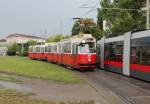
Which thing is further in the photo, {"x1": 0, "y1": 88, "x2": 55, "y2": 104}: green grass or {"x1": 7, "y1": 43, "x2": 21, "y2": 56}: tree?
{"x1": 7, "y1": 43, "x2": 21, "y2": 56}: tree

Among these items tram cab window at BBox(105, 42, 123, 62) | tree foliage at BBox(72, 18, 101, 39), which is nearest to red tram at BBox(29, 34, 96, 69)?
tram cab window at BBox(105, 42, 123, 62)

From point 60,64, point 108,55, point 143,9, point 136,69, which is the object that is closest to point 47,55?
point 60,64

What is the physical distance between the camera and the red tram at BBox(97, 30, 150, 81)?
24297mm

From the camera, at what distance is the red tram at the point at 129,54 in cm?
2430

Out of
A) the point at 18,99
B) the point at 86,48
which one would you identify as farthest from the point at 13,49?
the point at 18,99

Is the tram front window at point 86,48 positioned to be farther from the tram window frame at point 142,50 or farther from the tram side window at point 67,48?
the tram window frame at point 142,50

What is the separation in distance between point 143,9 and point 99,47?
23.2ft

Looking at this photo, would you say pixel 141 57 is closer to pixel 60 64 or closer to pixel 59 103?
pixel 59 103

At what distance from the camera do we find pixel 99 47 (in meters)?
39.4

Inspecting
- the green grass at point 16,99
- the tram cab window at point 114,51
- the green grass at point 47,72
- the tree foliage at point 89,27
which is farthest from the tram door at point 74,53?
the tree foliage at point 89,27

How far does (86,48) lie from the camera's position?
37.8m

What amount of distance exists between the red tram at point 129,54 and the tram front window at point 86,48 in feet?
3.04

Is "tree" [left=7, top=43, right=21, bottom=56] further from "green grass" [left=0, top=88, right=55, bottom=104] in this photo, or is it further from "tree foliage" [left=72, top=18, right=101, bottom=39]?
"green grass" [left=0, top=88, right=55, bottom=104]

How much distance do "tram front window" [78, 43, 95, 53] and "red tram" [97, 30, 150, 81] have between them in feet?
3.04
